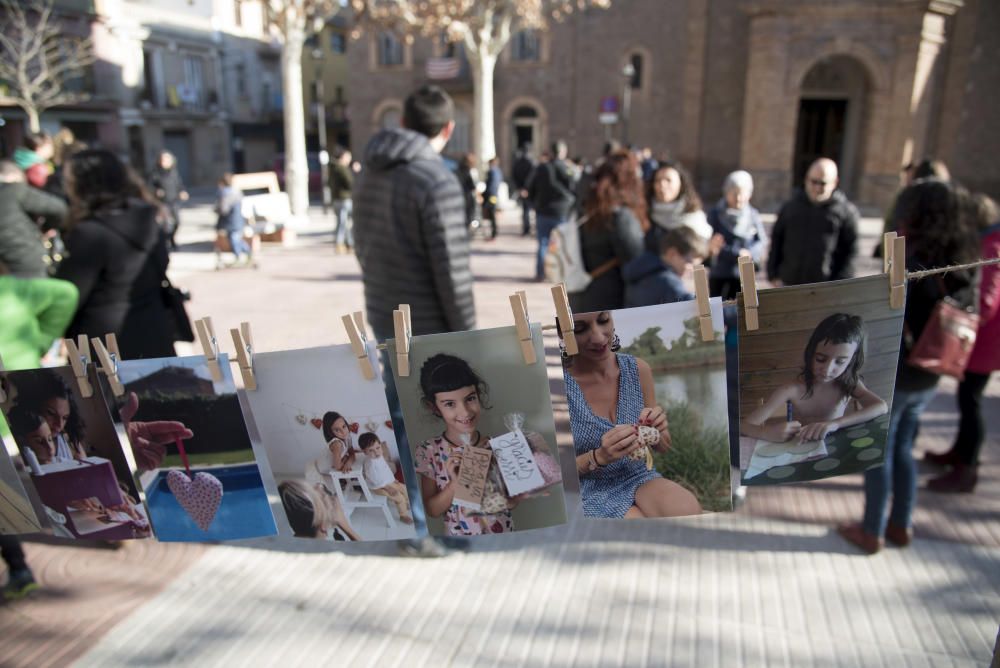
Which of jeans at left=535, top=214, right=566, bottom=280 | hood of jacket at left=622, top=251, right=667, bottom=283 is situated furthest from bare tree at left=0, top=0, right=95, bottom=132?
hood of jacket at left=622, top=251, right=667, bottom=283

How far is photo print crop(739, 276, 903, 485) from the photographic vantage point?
177cm

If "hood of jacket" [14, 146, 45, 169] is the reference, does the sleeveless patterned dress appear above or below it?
below

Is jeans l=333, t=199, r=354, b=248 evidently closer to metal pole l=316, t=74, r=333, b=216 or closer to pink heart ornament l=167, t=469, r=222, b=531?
metal pole l=316, t=74, r=333, b=216

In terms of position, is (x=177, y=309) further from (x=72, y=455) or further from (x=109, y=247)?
(x=72, y=455)

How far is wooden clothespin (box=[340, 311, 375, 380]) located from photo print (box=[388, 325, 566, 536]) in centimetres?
6

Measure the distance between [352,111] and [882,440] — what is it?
30.7 meters

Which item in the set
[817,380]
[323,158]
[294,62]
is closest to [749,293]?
[817,380]

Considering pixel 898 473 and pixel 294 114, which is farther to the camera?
pixel 294 114

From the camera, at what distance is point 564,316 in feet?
5.53

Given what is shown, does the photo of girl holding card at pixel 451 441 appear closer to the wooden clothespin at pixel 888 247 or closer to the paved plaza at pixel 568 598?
the wooden clothespin at pixel 888 247

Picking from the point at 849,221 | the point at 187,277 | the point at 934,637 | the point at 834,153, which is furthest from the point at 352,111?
the point at 934,637

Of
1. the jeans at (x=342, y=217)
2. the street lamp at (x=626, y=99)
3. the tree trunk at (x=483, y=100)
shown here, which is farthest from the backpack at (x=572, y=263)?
the street lamp at (x=626, y=99)

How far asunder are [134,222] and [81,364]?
1599mm

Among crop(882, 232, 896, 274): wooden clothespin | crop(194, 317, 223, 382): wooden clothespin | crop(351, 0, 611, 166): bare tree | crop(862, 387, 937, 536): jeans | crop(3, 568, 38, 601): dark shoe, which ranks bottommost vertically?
crop(3, 568, 38, 601): dark shoe
